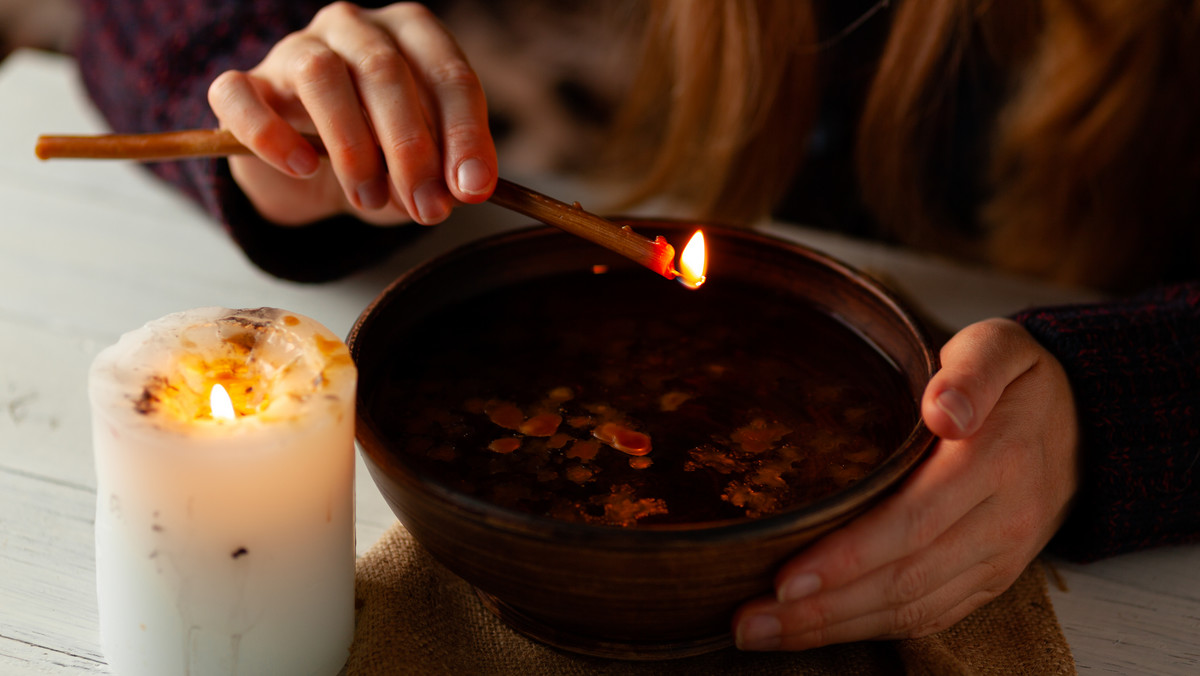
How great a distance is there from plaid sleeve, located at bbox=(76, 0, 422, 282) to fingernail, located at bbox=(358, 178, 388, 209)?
216 mm

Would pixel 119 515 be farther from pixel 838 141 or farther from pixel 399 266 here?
pixel 838 141

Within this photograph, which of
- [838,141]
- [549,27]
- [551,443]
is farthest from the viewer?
[549,27]

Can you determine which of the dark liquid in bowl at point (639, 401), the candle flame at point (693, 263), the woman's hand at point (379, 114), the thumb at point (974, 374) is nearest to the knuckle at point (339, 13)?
the woman's hand at point (379, 114)

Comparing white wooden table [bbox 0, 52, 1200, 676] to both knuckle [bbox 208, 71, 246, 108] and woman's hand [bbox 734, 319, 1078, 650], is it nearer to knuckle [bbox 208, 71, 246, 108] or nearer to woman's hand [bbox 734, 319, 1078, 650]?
woman's hand [bbox 734, 319, 1078, 650]

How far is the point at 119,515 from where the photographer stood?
1.44ft

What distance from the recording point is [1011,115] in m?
1.20

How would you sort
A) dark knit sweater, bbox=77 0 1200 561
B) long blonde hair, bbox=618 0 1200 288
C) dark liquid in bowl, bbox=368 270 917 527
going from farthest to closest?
long blonde hair, bbox=618 0 1200 288, dark knit sweater, bbox=77 0 1200 561, dark liquid in bowl, bbox=368 270 917 527

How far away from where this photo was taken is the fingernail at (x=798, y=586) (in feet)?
1.53

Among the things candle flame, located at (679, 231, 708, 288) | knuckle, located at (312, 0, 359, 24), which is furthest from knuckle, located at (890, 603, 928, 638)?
knuckle, located at (312, 0, 359, 24)

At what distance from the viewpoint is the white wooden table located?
0.58 metres

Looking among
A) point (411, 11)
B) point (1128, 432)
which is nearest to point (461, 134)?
point (411, 11)

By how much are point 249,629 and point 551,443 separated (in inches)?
7.6

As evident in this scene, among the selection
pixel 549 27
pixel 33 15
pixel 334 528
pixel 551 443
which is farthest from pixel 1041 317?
pixel 33 15

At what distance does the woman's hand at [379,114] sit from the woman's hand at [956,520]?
0.31m
